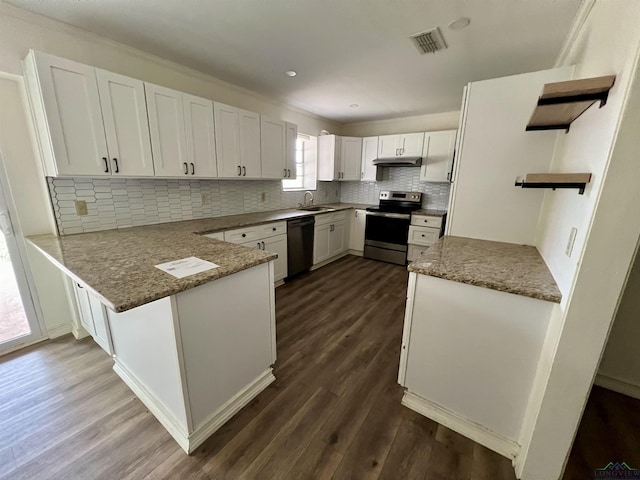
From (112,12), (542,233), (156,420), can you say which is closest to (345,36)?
(112,12)

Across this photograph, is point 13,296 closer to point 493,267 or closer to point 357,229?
point 493,267

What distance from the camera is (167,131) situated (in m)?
2.34

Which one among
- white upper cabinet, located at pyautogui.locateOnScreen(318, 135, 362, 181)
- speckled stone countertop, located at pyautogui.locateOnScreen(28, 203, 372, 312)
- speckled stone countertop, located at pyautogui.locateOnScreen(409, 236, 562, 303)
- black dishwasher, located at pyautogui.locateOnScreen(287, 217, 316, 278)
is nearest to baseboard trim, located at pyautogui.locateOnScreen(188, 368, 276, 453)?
speckled stone countertop, located at pyautogui.locateOnScreen(28, 203, 372, 312)

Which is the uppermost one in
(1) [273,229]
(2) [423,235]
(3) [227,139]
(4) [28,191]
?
(3) [227,139]

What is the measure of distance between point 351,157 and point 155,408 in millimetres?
4448

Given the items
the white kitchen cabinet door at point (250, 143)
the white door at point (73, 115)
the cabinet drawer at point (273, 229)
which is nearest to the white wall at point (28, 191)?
the white door at point (73, 115)

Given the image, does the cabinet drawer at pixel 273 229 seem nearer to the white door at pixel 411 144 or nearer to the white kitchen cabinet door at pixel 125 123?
the white kitchen cabinet door at pixel 125 123

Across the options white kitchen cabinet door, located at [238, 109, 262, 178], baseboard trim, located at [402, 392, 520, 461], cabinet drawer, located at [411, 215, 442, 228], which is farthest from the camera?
cabinet drawer, located at [411, 215, 442, 228]

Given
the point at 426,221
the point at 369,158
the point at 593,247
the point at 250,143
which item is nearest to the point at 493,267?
the point at 593,247

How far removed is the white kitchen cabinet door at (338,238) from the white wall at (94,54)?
89.3 inches

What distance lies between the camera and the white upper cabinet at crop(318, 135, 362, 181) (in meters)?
4.56

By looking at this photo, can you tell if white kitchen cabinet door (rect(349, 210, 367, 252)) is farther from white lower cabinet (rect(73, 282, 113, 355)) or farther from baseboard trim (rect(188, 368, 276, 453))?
white lower cabinet (rect(73, 282, 113, 355))

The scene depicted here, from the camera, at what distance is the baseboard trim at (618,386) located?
171cm

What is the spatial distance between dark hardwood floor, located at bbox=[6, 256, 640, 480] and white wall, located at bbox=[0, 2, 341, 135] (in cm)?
228
